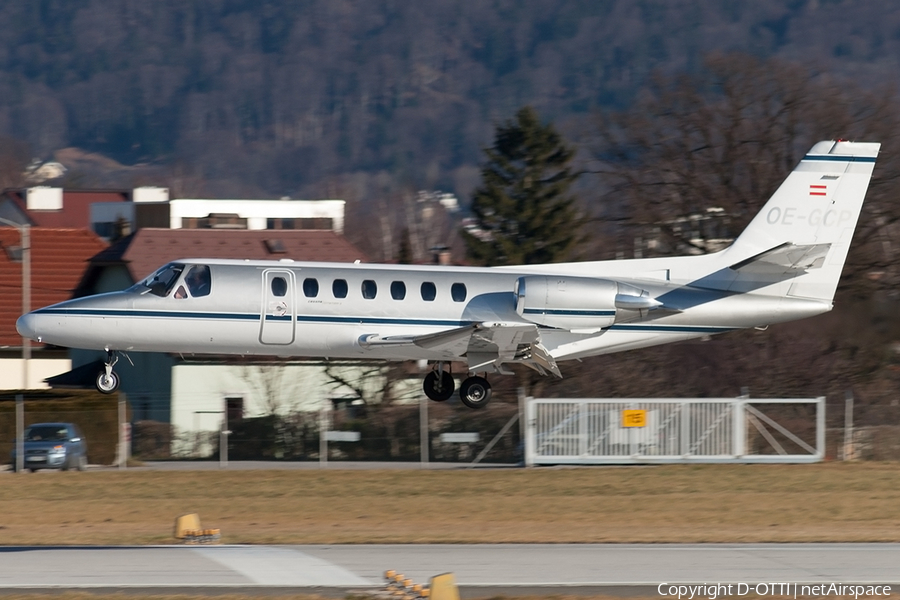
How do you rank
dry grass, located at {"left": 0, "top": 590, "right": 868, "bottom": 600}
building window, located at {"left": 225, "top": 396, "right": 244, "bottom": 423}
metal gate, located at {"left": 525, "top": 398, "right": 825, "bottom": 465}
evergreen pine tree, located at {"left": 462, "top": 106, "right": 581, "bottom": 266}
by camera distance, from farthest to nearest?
evergreen pine tree, located at {"left": 462, "top": 106, "right": 581, "bottom": 266} → building window, located at {"left": 225, "top": 396, "right": 244, "bottom": 423} → metal gate, located at {"left": 525, "top": 398, "right": 825, "bottom": 465} → dry grass, located at {"left": 0, "top": 590, "right": 868, "bottom": 600}

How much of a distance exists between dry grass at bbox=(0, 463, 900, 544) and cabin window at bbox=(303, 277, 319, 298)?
4724mm

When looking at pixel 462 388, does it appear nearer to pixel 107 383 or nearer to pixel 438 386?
pixel 438 386

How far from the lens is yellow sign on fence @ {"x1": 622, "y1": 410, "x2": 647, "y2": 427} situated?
3600 cm

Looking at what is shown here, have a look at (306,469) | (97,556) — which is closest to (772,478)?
(306,469)

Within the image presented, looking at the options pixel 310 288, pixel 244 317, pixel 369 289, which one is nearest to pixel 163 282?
pixel 244 317

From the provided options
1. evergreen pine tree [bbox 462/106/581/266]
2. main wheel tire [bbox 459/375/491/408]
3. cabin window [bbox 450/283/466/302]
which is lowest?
main wheel tire [bbox 459/375/491/408]

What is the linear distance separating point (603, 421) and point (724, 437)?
3628 mm

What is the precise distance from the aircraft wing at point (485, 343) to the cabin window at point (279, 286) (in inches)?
67.7

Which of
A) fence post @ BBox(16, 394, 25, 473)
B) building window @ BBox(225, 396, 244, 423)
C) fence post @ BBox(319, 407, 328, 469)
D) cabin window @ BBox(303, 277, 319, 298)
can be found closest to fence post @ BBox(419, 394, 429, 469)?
fence post @ BBox(319, 407, 328, 469)

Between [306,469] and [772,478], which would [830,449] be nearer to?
[772,478]

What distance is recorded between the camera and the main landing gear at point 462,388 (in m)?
25.0

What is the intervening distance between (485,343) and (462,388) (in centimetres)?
186

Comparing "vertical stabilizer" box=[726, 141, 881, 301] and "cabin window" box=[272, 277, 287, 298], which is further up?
"vertical stabilizer" box=[726, 141, 881, 301]

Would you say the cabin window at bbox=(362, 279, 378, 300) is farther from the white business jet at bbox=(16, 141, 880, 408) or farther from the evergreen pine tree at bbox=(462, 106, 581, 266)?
the evergreen pine tree at bbox=(462, 106, 581, 266)
